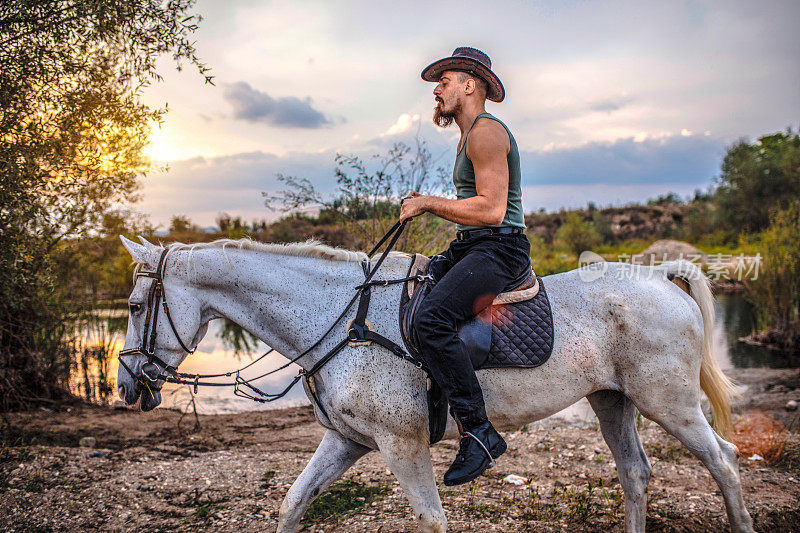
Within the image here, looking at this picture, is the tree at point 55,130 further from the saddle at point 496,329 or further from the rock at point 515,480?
the rock at point 515,480

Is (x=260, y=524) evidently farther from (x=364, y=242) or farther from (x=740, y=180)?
(x=740, y=180)

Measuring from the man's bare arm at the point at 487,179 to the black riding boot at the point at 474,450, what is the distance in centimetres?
117

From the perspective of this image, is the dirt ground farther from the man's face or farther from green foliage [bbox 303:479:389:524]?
the man's face

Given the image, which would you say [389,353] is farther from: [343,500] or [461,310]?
[343,500]

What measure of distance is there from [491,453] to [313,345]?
123 centimetres

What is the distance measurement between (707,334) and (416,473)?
238 cm

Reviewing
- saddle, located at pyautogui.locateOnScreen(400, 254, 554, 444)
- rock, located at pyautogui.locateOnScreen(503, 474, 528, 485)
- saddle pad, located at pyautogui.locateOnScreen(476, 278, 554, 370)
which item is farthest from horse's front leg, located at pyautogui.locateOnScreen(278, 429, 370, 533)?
rock, located at pyautogui.locateOnScreen(503, 474, 528, 485)

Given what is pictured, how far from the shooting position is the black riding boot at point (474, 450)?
286cm

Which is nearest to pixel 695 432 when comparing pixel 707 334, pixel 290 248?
pixel 707 334

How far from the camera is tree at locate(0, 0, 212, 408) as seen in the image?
5.83 m

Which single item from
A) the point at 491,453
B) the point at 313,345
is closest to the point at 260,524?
the point at 313,345

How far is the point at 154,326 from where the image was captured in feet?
→ 10.3

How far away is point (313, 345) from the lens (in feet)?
10.4

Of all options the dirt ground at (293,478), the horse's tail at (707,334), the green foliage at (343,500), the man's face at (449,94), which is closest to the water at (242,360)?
the dirt ground at (293,478)
